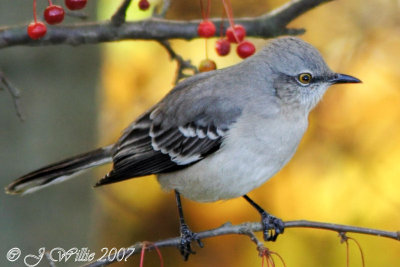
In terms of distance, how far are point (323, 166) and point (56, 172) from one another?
9.07 feet

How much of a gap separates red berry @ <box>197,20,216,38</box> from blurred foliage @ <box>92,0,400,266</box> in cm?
231

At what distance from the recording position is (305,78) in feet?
11.8

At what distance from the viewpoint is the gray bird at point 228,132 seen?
3.50m

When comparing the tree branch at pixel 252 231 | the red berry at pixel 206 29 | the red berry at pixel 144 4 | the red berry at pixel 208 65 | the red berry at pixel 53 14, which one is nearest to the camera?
the tree branch at pixel 252 231

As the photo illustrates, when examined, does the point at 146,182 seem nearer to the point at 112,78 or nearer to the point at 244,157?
the point at 112,78

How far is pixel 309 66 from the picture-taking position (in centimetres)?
355

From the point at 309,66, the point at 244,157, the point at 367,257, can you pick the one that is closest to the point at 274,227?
the point at 244,157

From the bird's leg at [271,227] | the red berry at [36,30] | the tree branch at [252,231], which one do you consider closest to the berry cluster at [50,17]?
the red berry at [36,30]

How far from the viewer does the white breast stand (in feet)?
11.3

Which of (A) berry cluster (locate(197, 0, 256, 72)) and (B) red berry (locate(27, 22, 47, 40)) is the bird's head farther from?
(B) red berry (locate(27, 22, 47, 40))

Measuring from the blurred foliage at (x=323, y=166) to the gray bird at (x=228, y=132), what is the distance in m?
1.96

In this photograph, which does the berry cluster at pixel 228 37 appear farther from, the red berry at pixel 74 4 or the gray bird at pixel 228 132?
the red berry at pixel 74 4

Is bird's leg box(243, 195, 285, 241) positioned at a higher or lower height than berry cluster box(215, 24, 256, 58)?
lower

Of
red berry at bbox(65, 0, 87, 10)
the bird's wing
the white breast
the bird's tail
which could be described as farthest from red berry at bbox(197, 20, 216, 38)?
the bird's tail
